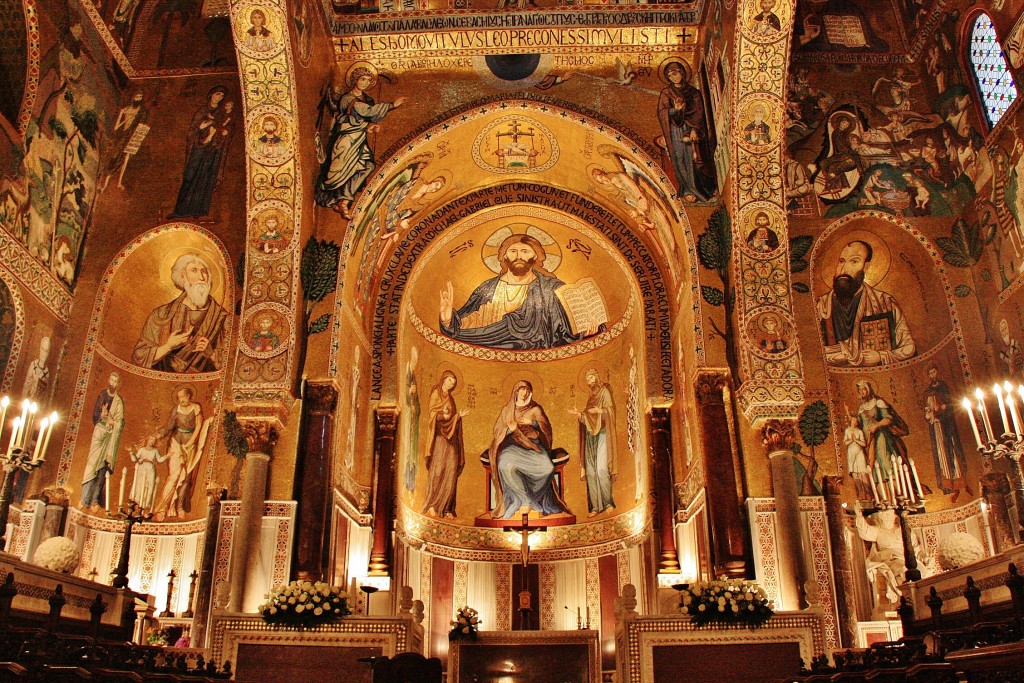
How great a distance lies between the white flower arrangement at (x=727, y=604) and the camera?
39.5 feet

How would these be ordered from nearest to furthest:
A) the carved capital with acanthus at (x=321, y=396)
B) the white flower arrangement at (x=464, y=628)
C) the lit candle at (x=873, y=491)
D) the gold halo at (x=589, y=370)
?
the white flower arrangement at (x=464, y=628), the carved capital with acanthus at (x=321, y=396), the lit candle at (x=873, y=491), the gold halo at (x=589, y=370)

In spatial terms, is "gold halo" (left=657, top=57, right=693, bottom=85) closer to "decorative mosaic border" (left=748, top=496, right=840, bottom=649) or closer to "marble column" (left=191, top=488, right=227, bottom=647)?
"decorative mosaic border" (left=748, top=496, right=840, bottom=649)

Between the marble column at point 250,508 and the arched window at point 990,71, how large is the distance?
12688 mm

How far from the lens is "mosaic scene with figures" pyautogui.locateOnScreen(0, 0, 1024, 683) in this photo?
13.5 metres

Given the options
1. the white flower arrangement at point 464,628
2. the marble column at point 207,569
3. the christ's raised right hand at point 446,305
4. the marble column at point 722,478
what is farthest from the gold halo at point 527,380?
the marble column at point 207,569

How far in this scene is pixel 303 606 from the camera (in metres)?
12.1

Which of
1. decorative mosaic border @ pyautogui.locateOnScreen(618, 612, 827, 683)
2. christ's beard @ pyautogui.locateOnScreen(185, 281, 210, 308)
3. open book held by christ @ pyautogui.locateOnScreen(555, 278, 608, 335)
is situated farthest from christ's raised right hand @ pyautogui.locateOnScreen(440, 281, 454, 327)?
decorative mosaic border @ pyautogui.locateOnScreen(618, 612, 827, 683)

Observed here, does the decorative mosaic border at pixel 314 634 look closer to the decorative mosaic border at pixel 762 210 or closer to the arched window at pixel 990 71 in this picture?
the decorative mosaic border at pixel 762 210

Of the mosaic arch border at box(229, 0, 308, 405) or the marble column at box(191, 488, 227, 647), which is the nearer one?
the marble column at box(191, 488, 227, 647)

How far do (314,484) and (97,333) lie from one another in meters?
4.82

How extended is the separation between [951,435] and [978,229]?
3483mm

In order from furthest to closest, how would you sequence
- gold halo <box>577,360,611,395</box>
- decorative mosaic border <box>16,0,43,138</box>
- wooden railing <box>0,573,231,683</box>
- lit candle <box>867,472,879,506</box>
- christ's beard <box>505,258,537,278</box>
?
christ's beard <box>505,258,537,278</box> → gold halo <box>577,360,611,395</box> → lit candle <box>867,472,879,506</box> → decorative mosaic border <box>16,0,43,138</box> → wooden railing <box>0,573,231,683</box>

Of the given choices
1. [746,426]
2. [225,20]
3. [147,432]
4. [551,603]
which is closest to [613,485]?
[551,603]

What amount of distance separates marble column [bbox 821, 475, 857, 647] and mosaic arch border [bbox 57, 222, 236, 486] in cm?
972
